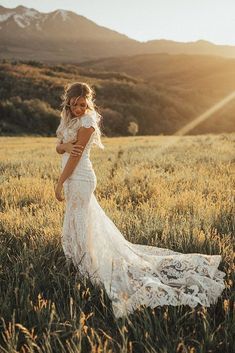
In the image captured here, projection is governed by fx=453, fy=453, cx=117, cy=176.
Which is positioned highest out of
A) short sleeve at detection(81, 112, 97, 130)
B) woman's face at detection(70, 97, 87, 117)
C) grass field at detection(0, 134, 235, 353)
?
woman's face at detection(70, 97, 87, 117)

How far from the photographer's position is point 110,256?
4355 mm

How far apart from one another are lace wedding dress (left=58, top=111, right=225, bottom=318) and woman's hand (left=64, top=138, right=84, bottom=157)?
0.08m

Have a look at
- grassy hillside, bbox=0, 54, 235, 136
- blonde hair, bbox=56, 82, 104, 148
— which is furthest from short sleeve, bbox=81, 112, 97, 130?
grassy hillside, bbox=0, 54, 235, 136

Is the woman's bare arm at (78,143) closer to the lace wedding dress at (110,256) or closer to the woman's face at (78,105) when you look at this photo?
the lace wedding dress at (110,256)

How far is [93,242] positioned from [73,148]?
93 cm

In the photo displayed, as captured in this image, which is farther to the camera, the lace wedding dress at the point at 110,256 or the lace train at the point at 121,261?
the lace wedding dress at the point at 110,256

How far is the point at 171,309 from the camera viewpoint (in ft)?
11.5

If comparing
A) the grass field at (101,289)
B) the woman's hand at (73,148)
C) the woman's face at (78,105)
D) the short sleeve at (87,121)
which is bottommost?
the grass field at (101,289)

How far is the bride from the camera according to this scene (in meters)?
4.09

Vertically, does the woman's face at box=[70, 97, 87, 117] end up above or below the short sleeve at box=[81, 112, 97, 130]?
above

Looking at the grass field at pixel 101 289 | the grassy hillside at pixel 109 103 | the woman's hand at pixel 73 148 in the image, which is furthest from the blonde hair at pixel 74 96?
the grassy hillside at pixel 109 103

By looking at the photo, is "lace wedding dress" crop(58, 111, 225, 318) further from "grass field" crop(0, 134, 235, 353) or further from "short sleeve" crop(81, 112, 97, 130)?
"grass field" crop(0, 134, 235, 353)

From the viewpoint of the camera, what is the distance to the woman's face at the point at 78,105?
4449 millimetres

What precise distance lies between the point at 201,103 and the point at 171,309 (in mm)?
77537
